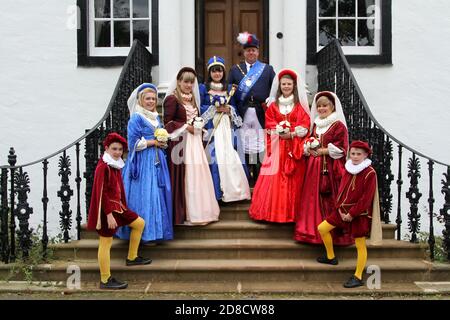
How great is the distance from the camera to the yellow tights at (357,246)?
200 inches

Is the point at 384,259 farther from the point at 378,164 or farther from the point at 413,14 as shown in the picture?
the point at 413,14

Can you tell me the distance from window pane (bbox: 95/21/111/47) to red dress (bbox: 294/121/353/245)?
4387mm

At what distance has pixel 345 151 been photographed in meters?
5.46

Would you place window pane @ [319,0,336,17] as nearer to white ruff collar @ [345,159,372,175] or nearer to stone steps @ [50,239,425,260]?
white ruff collar @ [345,159,372,175]

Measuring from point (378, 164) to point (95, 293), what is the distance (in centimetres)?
340

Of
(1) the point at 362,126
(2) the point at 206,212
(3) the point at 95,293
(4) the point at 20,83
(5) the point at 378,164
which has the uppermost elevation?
(4) the point at 20,83

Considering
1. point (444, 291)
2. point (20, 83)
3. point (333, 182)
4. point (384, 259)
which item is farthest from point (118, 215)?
point (20, 83)

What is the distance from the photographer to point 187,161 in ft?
19.1

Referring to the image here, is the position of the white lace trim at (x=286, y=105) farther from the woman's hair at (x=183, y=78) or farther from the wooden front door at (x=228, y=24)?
the wooden front door at (x=228, y=24)

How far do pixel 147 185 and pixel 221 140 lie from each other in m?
1.20

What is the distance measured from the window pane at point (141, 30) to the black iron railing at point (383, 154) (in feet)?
9.78

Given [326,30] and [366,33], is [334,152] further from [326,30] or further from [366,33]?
[366,33]

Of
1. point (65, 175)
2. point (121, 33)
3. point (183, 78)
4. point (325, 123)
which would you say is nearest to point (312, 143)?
point (325, 123)

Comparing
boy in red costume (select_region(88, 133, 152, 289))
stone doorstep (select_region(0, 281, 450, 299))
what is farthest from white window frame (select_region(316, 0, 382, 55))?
boy in red costume (select_region(88, 133, 152, 289))
